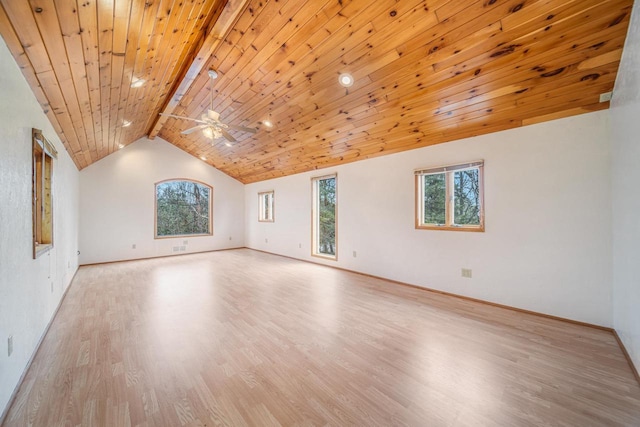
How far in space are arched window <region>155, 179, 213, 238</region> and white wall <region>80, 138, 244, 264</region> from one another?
197 millimetres

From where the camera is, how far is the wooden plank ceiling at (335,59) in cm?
189

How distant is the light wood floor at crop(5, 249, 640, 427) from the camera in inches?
62.0

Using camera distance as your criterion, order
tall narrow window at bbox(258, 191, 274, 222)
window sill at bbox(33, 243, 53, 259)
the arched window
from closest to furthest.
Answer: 1. window sill at bbox(33, 243, 53, 259)
2. the arched window
3. tall narrow window at bbox(258, 191, 274, 222)

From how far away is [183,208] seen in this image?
7.75 m

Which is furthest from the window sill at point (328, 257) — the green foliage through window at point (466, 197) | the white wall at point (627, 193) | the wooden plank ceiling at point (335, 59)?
the white wall at point (627, 193)

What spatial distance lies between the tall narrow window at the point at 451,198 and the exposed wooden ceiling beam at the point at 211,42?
3244 millimetres

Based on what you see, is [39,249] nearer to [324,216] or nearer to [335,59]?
[335,59]

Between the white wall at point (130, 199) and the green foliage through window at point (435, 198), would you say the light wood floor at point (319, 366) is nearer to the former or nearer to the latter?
the green foliage through window at point (435, 198)

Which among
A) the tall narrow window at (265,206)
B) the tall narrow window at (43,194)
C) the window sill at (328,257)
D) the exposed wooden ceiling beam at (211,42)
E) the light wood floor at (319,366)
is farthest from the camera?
the tall narrow window at (265,206)

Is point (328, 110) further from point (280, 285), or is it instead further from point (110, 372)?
point (110, 372)

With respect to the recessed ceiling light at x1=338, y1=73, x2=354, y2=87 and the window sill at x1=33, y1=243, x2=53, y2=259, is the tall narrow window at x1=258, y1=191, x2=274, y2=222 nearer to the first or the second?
the recessed ceiling light at x1=338, y1=73, x2=354, y2=87

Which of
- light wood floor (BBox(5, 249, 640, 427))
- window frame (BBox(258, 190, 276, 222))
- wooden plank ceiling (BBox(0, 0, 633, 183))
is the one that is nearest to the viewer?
light wood floor (BBox(5, 249, 640, 427))

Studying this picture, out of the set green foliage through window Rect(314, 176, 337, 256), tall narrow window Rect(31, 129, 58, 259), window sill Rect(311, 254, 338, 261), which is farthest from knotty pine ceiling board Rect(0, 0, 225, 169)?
window sill Rect(311, 254, 338, 261)

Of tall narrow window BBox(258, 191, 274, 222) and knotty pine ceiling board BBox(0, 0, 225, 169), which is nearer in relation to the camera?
knotty pine ceiling board BBox(0, 0, 225, 169)
